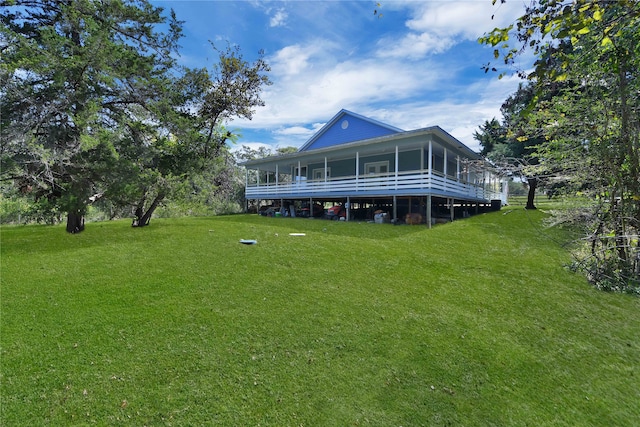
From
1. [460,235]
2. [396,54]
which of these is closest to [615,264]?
[460,235]

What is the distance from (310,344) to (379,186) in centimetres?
1081

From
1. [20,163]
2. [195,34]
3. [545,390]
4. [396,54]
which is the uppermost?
[195,34]

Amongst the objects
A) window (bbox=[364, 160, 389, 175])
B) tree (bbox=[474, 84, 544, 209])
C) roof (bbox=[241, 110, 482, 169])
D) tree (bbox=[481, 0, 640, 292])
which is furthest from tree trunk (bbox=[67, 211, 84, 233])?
window (bbox=[364, 160, 389, 175])

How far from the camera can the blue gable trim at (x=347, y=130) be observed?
17359 millimetres

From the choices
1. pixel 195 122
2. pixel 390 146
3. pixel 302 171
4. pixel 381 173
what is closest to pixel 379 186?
pixel 381 173

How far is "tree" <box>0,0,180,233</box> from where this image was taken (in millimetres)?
6629

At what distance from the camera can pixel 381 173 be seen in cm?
1385

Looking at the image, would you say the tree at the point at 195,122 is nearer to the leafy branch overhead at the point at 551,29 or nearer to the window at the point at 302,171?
the window at the point at 302,171

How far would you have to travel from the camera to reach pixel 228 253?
669 cm

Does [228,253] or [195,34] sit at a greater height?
[195,34]

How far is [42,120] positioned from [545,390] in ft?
36.0

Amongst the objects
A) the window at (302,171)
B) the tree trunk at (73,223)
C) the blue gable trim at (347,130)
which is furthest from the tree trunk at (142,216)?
the blue gable trim at (347,130)

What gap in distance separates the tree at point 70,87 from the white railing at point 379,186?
8752mm

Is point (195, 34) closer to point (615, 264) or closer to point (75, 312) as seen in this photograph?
point (75, 312)
